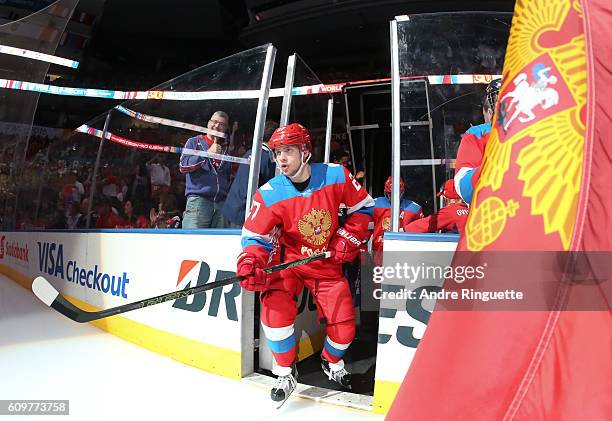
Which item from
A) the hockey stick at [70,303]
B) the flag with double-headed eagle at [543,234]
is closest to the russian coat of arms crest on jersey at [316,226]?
the hockey stick at [70,303]

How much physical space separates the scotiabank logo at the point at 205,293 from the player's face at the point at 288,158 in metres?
0.72

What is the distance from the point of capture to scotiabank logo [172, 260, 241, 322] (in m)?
2.76

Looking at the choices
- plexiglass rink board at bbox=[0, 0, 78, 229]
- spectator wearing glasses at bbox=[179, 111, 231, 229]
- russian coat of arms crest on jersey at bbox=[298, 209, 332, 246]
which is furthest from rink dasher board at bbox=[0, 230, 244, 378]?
plexiglass rink board at bbox=[0, 0, 78, 229]

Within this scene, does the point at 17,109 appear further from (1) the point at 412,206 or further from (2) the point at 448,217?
(2) the point at 448,217

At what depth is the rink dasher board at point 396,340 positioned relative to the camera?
2148mm

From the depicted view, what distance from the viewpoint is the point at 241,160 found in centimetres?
295

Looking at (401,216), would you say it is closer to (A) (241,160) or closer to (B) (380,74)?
(A) (241,160)

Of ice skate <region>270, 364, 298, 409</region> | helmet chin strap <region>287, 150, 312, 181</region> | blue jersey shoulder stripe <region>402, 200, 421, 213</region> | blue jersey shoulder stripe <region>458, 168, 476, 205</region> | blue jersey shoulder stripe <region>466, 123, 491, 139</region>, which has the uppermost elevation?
blue jersey shoulder stripe <region>466, 123, 491, 139</region>

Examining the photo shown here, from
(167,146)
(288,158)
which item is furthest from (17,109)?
(288,158)

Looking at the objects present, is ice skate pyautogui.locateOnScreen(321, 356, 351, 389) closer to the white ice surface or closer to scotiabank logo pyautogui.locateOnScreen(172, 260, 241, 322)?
the white ice surface

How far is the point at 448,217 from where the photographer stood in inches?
101

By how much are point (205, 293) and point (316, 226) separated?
0.87 m

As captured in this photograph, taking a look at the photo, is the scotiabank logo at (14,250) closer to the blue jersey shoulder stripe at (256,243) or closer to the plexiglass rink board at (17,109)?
the plexiglass rink board at (17,109)

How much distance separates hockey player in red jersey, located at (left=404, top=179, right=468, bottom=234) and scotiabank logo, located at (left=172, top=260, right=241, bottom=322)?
1.04 metres
